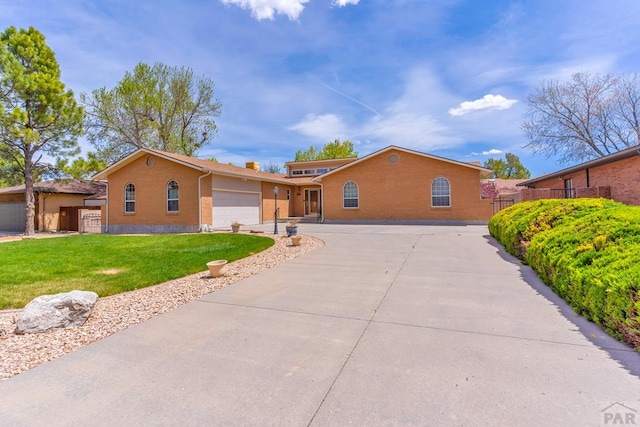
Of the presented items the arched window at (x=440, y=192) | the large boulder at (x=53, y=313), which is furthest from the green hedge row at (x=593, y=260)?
the arched window at (x=440, y=192)

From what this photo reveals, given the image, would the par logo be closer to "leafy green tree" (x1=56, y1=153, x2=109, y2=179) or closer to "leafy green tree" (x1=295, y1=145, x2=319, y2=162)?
"leafy green tree" (x1=56, y1=153, x2=109, y2=179)

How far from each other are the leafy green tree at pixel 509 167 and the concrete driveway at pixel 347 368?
50.2 metres

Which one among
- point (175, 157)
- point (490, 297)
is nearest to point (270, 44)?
point (175, 157)

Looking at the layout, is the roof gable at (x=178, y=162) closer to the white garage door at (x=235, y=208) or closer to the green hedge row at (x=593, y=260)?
the white garage door at (x=235, y=208)

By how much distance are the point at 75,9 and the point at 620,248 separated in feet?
45.0

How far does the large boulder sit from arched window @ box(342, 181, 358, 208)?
17.4 metres

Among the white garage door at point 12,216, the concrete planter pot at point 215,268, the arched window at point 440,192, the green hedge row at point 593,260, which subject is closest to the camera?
the green hedge row at point 593,260

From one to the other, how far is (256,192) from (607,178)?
752 inches

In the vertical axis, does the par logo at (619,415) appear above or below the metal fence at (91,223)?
below

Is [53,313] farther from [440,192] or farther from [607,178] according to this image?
[607,178]

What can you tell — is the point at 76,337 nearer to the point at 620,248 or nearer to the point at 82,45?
the point at 620,248

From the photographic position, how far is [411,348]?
319cm

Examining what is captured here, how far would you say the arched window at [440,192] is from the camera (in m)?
18.7

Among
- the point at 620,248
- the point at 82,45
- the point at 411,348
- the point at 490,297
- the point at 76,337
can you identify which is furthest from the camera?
the point at 82,45
